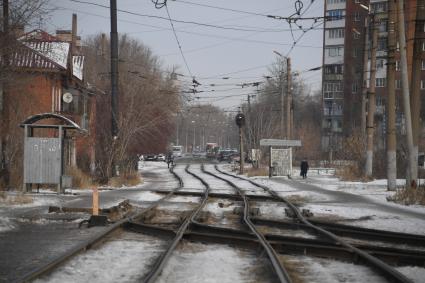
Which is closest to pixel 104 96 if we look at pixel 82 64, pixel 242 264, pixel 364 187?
pixel 82 64

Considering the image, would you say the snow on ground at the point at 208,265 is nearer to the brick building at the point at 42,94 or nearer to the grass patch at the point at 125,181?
the brick building at the point at 42,94

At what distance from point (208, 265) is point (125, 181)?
2249 centimetres

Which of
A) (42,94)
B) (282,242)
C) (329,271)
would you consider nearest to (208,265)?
(329,271)

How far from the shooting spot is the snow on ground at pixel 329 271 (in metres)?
8.38

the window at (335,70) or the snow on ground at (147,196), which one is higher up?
the window at (335,70)

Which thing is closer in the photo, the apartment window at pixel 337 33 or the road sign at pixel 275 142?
the road sign at pixel 275 142

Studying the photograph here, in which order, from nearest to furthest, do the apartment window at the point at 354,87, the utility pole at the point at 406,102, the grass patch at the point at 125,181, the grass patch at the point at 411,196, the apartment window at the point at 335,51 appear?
the grass patch at the point at 411,196, the utility pole at the point at 406,102, the grass patch at the point at 125,181, the apartment window at the point at 354,87, the apartment window at the point at 335,51

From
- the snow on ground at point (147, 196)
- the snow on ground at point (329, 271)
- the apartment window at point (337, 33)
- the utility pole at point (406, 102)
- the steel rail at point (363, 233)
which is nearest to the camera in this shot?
A: the snow on ground at point (329, 271)

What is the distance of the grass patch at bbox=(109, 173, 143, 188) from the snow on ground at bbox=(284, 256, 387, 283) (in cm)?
2020

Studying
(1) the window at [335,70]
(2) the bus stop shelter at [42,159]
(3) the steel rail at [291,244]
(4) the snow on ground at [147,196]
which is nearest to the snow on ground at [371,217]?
(3) the steel rail at [291,244]

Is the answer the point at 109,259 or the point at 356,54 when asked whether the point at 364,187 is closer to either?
the point at 109,259

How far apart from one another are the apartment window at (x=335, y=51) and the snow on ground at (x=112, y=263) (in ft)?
289

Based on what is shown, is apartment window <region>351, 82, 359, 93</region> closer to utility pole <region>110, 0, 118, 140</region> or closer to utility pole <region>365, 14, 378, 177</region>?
utility pole <region>365, 14, 378, 177</region>

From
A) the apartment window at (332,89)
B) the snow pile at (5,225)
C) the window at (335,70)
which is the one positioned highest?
the window at (335,70)
